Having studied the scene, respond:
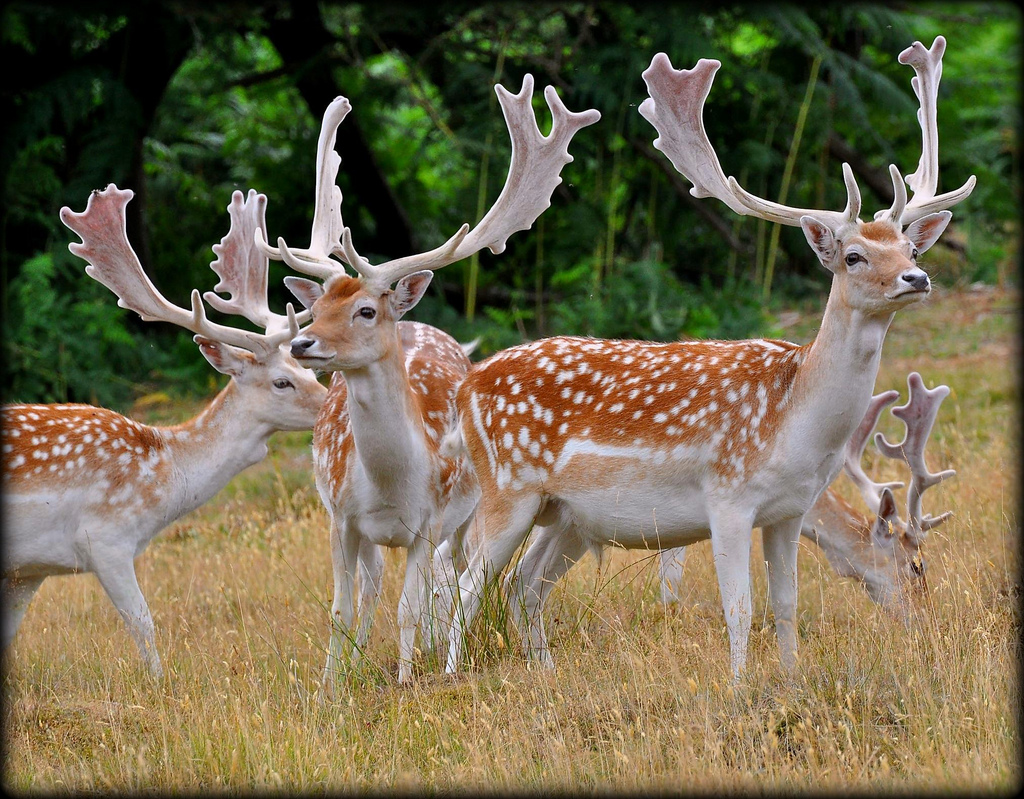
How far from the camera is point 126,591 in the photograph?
17.9 ft

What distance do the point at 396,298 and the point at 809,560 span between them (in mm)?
2620

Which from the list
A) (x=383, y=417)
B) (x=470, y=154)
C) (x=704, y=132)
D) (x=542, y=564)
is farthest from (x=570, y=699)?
(x=470, y=154)

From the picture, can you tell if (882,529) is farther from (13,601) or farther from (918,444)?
(13,601)

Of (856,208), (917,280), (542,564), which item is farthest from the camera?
(542,564)

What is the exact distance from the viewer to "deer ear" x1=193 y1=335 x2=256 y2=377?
6.07 m

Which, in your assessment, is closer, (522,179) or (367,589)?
(522,179)

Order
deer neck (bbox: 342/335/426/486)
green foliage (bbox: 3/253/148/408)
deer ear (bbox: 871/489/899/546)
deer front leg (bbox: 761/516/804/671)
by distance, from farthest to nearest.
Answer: green foliage (bbox: 3/253/148/408) < deer ear (bbox: 871/489/899/546) < deer neck (bbox: 342/335/426/486) < deer front leg (bbox: 761/516/804/671)

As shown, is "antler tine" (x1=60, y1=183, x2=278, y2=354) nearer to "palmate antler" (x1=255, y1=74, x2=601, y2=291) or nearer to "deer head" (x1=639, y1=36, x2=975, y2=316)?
"palmate antler" (x1=255, y1=74, x2=601, y2=291)

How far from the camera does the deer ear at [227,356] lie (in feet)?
19.9

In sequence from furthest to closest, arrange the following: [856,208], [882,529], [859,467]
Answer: [859,467] < [882,529] < [856,208]

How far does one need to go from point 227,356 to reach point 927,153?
3484mm

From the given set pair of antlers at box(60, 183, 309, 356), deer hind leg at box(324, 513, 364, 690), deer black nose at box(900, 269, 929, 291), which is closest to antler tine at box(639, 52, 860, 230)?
deer black nose at box(900, 269, 929, 291)

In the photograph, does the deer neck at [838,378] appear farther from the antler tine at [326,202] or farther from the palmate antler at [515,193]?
the antler tine at [326,202]

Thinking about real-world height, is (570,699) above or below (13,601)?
above
